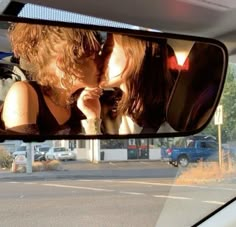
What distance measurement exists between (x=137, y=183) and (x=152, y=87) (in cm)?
224

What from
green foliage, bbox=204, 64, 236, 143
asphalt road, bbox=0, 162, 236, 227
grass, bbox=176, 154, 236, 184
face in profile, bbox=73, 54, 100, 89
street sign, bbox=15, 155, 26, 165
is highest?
face in profile, bbox=73, 54, 100, 89

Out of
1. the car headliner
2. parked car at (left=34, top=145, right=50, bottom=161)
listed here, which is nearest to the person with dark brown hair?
the car headliner

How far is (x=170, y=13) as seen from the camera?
8.22 ft

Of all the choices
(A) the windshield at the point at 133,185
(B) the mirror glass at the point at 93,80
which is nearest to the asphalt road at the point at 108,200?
(A) the windshield at the point at 133,185

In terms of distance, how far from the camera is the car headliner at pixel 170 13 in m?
2.37

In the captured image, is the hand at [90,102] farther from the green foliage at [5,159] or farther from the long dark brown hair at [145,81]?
the green foliage at [5,159]

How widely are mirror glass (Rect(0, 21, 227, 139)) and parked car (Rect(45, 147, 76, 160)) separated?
1232 millimetres

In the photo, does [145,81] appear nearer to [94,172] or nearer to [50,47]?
[50,47]

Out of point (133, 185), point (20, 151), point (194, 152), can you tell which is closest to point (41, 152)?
point (20, 151)

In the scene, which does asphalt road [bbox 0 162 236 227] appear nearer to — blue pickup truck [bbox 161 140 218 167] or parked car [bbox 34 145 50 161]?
blue pickup truck [bbox 161 140 218 167]

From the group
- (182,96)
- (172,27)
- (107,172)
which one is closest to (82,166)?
(107,172)

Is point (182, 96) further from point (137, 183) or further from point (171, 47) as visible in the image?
point (137, 183)

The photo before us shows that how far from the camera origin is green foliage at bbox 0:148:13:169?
3.27m

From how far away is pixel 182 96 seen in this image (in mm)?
2076
